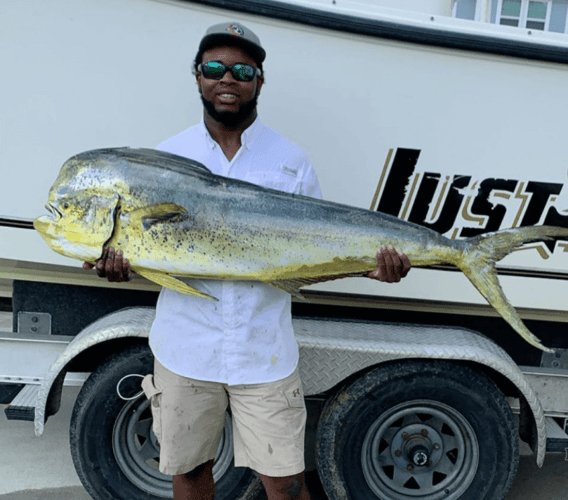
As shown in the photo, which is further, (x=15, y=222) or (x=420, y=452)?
(x=420, y=452)

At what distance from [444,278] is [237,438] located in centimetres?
121

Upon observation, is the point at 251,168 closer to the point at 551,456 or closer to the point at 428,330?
the point at 428,330

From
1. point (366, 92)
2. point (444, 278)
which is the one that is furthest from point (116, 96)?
point (444, 278)

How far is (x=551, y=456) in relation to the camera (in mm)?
3625

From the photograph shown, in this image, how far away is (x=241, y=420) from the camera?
2.05 m

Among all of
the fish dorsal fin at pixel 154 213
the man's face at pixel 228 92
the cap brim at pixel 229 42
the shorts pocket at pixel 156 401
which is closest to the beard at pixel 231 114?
the man's face at pixel 228 92

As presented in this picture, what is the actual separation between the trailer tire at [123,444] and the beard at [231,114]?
117cm

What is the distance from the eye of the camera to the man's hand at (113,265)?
184 cm

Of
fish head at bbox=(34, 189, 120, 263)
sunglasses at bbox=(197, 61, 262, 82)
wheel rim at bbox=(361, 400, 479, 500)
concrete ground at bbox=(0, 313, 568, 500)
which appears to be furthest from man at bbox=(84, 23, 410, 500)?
concrete ground at bbox=(0, 313, 568, 500)

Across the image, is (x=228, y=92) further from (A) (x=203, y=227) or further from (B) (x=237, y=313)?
(B) (x=237, y=313)

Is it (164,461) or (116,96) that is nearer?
(164,461)

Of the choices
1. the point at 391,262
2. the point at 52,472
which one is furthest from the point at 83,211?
the point at 52,472

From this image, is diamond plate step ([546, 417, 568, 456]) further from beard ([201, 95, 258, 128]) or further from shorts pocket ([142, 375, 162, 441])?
beard ([201, 95, 258, 128])

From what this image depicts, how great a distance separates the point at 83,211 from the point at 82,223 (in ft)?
0.12
